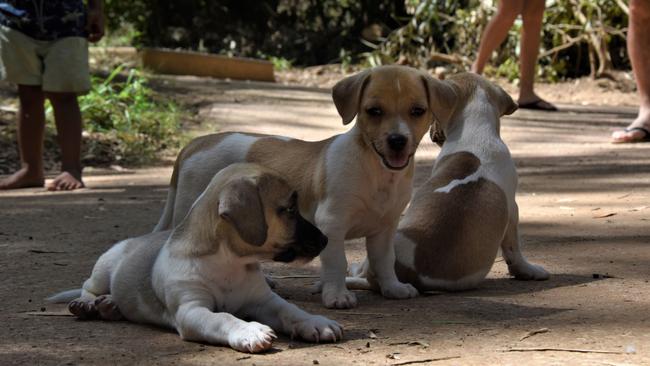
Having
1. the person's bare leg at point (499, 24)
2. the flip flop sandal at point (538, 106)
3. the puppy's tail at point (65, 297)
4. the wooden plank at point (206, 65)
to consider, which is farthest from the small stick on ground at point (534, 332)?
the wooden plank at point (206, 65)

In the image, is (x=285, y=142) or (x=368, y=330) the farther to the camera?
(x=285, y=142)

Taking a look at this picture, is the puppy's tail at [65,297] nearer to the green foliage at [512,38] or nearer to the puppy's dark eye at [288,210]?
the puppy's dark eye at [288,210]

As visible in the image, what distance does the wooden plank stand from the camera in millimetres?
14711

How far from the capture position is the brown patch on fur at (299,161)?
430 centimetres

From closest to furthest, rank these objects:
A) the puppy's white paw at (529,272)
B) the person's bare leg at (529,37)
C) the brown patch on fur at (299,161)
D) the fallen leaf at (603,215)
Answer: the brown patch on fur at (299,161) → the puppy's white paw at (529,272) → the fallen leaf at (603,215) → the person's bare leg at (529,37)

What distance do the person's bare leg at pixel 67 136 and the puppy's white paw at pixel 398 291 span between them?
384 cm

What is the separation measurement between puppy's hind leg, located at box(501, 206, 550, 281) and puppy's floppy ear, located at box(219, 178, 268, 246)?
1446mm

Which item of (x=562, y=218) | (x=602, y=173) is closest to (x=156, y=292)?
(x=562, y=218)

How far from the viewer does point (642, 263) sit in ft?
14.9

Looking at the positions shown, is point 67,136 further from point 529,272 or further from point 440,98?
point 529,272

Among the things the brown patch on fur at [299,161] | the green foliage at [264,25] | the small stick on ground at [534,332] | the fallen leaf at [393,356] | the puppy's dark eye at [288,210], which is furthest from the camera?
the green foliage at [264,25]

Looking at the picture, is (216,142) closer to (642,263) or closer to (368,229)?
(368,229)

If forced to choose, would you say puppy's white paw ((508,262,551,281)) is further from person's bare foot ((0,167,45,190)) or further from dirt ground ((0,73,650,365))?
person's bare foot ((0,167,45,190))

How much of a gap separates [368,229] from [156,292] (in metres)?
0.96
